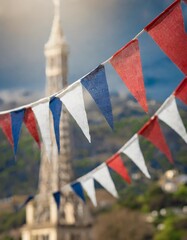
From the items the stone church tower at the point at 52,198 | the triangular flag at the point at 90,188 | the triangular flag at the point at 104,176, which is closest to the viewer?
the triangular flag at the point at 104,176

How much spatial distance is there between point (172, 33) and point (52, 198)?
688 inches

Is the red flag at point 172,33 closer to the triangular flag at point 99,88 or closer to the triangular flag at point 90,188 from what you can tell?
the triangular flag at point 99,88

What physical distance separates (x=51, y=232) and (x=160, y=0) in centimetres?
975

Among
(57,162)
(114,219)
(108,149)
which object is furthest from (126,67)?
(108,149)

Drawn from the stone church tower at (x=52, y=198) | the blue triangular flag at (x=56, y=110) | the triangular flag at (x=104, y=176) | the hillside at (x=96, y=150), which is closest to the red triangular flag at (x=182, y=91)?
the blue triangular flag at (x=56, y=110)

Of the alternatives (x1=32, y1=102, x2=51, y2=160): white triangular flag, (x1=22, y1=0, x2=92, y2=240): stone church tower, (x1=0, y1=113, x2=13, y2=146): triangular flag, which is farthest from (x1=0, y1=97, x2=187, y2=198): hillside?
(x1=32, y1=102, x2=51, y2=160): white triangular flag

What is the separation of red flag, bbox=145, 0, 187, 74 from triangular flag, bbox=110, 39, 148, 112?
0.17 meters

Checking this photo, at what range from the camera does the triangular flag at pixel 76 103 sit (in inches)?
240

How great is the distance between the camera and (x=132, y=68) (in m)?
5.89

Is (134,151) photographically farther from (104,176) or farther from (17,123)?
(17,123)

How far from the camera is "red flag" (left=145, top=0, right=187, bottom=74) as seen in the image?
18.5ft

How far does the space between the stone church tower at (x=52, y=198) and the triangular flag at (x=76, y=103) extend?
16.6 meters

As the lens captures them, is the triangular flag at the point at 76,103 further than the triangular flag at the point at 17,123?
No

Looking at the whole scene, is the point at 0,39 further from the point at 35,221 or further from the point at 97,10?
the point at 35,221
